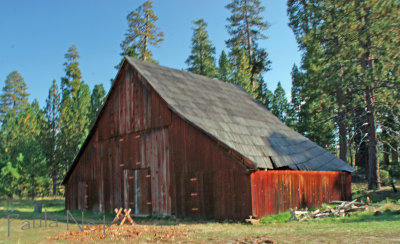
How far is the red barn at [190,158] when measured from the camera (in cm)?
1480

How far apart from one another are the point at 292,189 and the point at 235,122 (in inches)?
172

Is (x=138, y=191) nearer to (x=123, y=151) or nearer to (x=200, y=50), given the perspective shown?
(x=123, y=151)

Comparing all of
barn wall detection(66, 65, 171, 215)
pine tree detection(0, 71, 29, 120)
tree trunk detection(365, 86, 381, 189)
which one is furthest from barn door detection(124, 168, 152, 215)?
pine tree detection(0, 71, 29, 120)

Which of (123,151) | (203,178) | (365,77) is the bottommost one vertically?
(203,178)

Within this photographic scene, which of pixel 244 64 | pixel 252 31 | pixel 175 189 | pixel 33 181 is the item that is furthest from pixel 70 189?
pixel 252 31

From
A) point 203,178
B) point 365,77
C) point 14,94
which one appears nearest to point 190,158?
point 203,178

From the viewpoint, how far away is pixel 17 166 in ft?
112

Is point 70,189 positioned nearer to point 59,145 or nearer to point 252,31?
point 59,145

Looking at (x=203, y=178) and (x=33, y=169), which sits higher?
(x=203, y=178)

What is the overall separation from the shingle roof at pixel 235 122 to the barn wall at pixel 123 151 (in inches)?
42.1

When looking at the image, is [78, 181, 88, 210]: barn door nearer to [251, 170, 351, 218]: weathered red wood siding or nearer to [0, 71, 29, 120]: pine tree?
[251, 170, 351, 218]: weathered red wood siding

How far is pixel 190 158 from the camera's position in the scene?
16031 millimetres

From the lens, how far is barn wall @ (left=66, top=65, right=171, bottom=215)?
57.6 ft

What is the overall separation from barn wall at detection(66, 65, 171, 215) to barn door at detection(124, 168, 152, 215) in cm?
16
